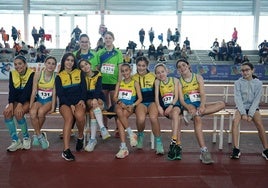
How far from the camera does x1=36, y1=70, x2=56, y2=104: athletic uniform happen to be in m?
4.84

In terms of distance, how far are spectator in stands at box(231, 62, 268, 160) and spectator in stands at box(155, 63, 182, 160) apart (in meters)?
0.78

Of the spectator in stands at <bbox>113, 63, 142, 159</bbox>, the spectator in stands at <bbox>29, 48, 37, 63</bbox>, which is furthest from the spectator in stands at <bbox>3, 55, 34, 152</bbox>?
the spectator in stands at <bbox>29, 48, 37, 63</bbox>

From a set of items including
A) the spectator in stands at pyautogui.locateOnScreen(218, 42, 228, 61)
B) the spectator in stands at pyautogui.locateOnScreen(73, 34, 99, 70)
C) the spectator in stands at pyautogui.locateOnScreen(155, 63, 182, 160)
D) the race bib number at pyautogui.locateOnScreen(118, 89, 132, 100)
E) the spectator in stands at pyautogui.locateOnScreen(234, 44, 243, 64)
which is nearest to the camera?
the spectator in stands at pyautogui.locateOnScreen(155, 63, 182, 160)

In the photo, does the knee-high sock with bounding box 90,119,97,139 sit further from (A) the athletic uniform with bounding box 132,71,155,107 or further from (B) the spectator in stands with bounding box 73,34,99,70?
(B) the spectator in stands with bounding box 73,34,99,70

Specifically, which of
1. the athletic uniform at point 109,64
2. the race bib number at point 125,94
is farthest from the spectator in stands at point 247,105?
the athletic uniform at point 109,64

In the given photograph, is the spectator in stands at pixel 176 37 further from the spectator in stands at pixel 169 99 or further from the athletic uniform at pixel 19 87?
the athletic uniform at pixel 19 87

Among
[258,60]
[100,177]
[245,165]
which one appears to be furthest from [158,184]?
[258,60]

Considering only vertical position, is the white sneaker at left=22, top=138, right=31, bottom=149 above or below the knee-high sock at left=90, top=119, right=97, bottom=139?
below

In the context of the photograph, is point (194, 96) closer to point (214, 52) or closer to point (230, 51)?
point (230, 51)

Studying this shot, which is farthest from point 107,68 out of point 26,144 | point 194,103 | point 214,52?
point 214,52

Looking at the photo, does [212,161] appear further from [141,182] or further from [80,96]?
[80,96]

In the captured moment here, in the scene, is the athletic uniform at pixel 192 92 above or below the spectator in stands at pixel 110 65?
below

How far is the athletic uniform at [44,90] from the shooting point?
4.84m

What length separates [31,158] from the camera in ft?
14.7
